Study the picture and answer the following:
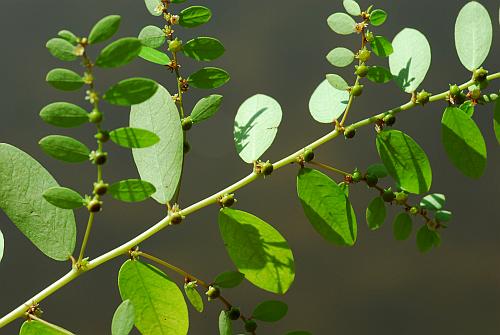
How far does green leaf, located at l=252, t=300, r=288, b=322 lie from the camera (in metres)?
0.64

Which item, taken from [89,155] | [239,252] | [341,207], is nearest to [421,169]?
[341,207]

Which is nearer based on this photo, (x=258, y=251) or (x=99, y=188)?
(x=99, y=188)

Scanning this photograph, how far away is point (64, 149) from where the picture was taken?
0.51 metres

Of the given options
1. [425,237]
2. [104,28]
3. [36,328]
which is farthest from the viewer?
[425,237]

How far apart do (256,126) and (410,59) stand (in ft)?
0.56

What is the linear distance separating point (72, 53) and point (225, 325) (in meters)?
0.29

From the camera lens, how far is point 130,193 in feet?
1.77

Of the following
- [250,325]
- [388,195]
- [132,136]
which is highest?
[132,136]

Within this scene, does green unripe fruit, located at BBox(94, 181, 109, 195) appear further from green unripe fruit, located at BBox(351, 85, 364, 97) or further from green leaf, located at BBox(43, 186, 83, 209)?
green unripe fruit, located at BBox(351, 85, 364, 97)

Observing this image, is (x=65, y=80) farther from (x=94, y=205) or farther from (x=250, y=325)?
(x=250, y=325)

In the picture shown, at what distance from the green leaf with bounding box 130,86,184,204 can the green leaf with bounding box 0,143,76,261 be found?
0.09 m

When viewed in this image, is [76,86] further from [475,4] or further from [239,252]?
[475,4]

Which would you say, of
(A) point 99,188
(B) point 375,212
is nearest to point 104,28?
(A) point 99,188

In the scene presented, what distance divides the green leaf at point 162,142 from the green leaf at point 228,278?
88 millimetres
